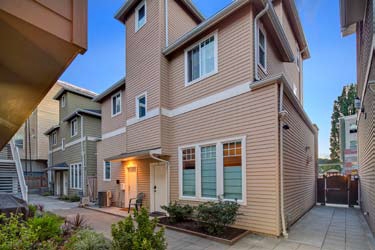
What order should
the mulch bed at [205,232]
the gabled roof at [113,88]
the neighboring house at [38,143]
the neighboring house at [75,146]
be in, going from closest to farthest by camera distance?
the mulch bed at [205,232], the gabled roof at [113,88], the neighboring house at [75,146], the neighboring house at [38,143]

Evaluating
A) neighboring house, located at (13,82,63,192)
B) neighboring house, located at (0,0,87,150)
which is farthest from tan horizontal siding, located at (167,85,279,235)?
neighboring house, located at (13,82,63,192)

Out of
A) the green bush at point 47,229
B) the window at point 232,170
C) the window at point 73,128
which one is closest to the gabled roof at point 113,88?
the window at point 73,128

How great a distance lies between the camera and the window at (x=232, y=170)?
674 centimetres

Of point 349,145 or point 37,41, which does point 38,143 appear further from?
point 349,145

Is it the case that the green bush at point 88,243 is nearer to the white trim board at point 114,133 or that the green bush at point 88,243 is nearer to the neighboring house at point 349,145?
the white trim board at point 114,133

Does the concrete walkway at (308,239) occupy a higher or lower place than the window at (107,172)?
lower

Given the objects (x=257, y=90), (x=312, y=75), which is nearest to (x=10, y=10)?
(x=257, y=90)

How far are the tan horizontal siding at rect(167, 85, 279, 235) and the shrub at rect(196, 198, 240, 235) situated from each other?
0.58 m

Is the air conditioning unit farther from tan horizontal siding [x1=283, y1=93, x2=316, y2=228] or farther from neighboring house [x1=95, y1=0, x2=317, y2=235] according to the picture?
tan horizontal siding [x1=283, y1=93, x2=316, y2=228]

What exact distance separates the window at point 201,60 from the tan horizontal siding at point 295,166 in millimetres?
2712

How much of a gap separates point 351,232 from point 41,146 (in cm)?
2729

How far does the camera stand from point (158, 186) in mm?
9398

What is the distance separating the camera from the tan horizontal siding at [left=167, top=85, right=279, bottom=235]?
5.97 meters

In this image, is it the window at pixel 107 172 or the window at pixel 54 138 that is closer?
the window at pixel 107 172
